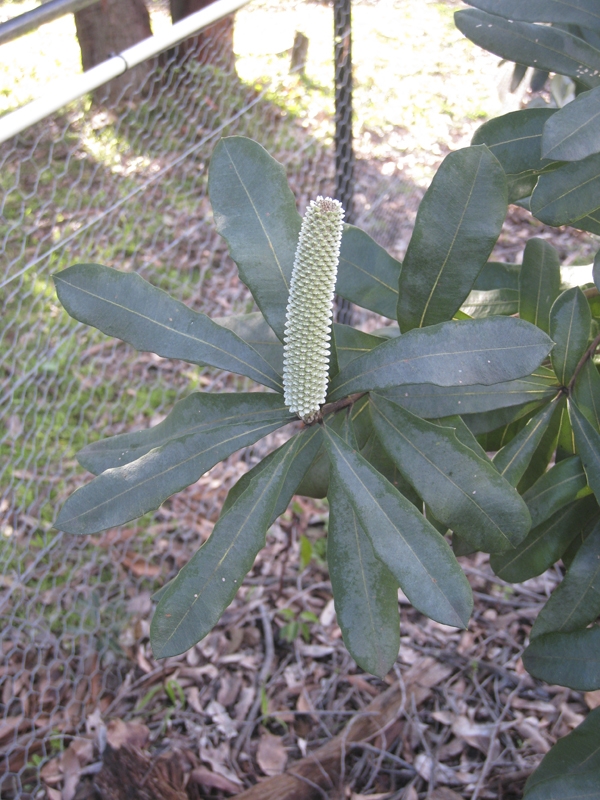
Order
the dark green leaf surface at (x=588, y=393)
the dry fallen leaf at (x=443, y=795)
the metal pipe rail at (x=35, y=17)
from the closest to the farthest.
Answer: the dark green leaf surface at (x=588, y=393) < the metal pipe rail at (x=35, y=17) < the dry fallen leaf at (x=443, y=795)

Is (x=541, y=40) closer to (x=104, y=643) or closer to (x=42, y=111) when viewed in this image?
(x=42, y=111)

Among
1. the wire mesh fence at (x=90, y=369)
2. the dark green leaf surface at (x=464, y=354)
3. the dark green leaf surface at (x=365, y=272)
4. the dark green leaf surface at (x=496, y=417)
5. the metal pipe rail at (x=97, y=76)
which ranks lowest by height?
the wire mesh fence at (x=90, y=369)

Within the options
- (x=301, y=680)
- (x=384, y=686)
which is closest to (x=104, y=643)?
(x=301, y=680)

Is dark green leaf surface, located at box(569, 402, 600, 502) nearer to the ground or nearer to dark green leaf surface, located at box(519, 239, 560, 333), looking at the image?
dark green leaf surface, located at box(519, 239, 560, 333)

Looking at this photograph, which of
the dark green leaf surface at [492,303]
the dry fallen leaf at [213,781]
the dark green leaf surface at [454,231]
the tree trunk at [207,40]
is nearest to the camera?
the dark green leaf surface at [454,231]

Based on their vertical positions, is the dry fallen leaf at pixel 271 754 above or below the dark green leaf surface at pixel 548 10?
below

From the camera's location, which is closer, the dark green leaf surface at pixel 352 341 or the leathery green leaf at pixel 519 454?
the leathery green leaf at pixel 519 454

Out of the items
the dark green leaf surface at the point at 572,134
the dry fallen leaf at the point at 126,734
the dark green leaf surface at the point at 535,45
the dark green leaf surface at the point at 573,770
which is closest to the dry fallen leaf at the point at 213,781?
the dry fallen leaf at the point at 126,734

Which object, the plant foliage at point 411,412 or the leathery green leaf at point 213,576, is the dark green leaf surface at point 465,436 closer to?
the plant foliage at point 411,412

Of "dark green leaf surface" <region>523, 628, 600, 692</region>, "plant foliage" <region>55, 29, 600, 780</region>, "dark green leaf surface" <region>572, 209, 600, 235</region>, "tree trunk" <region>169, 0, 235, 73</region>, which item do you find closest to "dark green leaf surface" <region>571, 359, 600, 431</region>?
"plant foliage" <region>55, 29, 600, 780</region>
